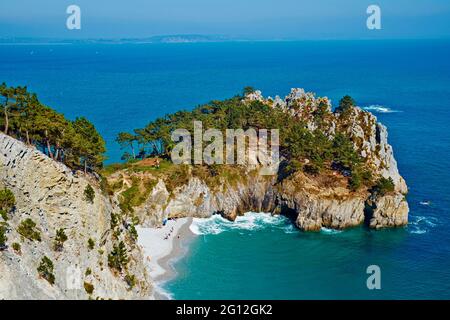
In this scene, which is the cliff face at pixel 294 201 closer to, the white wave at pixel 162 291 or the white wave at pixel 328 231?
the white wave at pixel 328 231

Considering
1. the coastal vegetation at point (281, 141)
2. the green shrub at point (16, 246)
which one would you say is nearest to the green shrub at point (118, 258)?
the green shrub at point (16, 246)

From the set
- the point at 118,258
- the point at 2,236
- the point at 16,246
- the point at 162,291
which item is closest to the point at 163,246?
the point at 162,291

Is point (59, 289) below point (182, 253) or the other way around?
the other way around

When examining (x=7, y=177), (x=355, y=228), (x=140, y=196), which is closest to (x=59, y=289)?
(x=7, y=177)

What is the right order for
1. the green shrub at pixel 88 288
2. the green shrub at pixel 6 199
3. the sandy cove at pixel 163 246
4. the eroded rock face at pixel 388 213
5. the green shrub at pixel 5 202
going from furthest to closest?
1. the eroded rock face at pixel 388 213
2. the sandy cove at pixel 163 246
3. the green shrub at pixel 88 288
4. the green shrub at pixel 6 199
5. the green shrub at pixel 5 202

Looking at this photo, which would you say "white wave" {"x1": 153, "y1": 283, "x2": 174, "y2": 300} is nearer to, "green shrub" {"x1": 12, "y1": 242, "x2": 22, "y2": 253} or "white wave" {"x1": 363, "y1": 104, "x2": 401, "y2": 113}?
"green shrub" {"x1": 12, "y1": 242, "x2": 22, "y2": 253}

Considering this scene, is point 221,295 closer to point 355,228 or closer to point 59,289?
point 59,289

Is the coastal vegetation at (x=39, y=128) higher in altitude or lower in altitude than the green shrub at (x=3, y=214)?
higher
